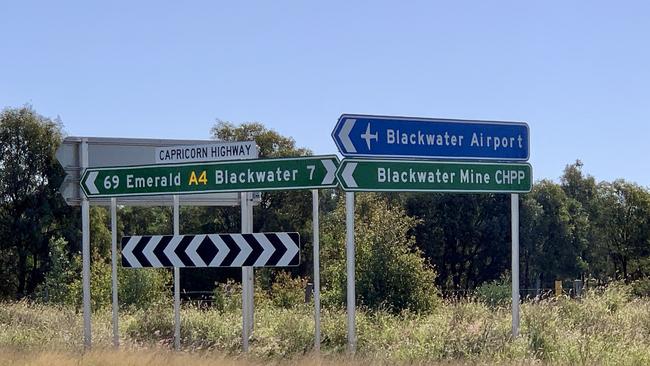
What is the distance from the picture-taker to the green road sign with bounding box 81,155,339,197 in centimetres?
1092

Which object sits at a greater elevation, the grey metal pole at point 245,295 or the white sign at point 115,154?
the white sign at point 115,154

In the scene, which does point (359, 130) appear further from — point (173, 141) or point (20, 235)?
point (20, 235)

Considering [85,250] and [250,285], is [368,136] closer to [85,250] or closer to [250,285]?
[250,285]

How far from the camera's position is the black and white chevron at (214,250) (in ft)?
36.0

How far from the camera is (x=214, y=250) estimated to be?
37.2 ft

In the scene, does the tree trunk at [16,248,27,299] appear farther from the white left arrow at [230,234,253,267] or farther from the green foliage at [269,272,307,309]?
the white left arrow at [230,234,253,267]

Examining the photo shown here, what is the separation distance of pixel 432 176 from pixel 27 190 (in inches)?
1193

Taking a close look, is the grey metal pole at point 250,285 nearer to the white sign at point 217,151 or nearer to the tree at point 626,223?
the white sign at point 217,151

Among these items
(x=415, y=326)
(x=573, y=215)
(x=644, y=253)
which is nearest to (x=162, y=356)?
(x=415, y=326)

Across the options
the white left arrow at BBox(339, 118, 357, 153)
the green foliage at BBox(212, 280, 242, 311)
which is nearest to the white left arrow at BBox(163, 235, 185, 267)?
the white left arrow at BBox(339, 118, 357, 153)

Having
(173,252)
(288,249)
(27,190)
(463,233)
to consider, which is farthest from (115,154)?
(463,233)

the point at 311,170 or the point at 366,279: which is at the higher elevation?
the point at 311,170

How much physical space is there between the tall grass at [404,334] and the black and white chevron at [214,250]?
116cm

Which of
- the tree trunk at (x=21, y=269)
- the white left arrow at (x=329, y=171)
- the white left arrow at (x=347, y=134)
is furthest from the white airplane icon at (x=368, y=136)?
the tree trunk at (x=21, y=269)
